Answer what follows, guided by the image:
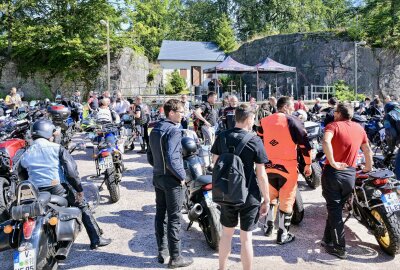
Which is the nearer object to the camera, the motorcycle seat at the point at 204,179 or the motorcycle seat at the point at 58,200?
the motorcycle seat at the point at 58,200

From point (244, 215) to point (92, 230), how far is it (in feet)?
6.46

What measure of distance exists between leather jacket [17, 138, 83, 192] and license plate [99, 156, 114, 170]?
217cm

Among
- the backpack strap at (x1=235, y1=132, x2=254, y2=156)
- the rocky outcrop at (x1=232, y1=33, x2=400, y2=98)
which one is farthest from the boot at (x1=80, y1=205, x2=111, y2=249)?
the rocky outcrop at (x1=232, y1=33, x2=400, y2=98)

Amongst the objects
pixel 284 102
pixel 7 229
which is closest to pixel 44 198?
pixel 7 229

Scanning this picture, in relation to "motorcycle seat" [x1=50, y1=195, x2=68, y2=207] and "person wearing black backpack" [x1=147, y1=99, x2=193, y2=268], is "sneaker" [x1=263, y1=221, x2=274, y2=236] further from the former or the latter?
"motorcycle seat" [x1=50, y1=195, x2=68, y2=207]

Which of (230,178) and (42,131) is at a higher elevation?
(42,131)

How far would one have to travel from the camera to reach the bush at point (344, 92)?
2356cm

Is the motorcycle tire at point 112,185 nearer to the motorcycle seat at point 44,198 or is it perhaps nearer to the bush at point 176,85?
the motorcycle seat at point 44,198

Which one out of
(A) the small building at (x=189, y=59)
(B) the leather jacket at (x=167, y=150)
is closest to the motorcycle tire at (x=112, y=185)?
(B) the leather jacket at (x=167, y=150)

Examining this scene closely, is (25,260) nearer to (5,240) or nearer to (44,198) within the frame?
(5,240)

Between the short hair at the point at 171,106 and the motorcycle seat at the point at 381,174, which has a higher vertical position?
the short hair at the point at 171,106

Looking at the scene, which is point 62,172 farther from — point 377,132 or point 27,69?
point 27,69

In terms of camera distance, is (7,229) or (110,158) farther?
(110,158)

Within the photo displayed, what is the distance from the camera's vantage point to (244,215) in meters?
3.56
